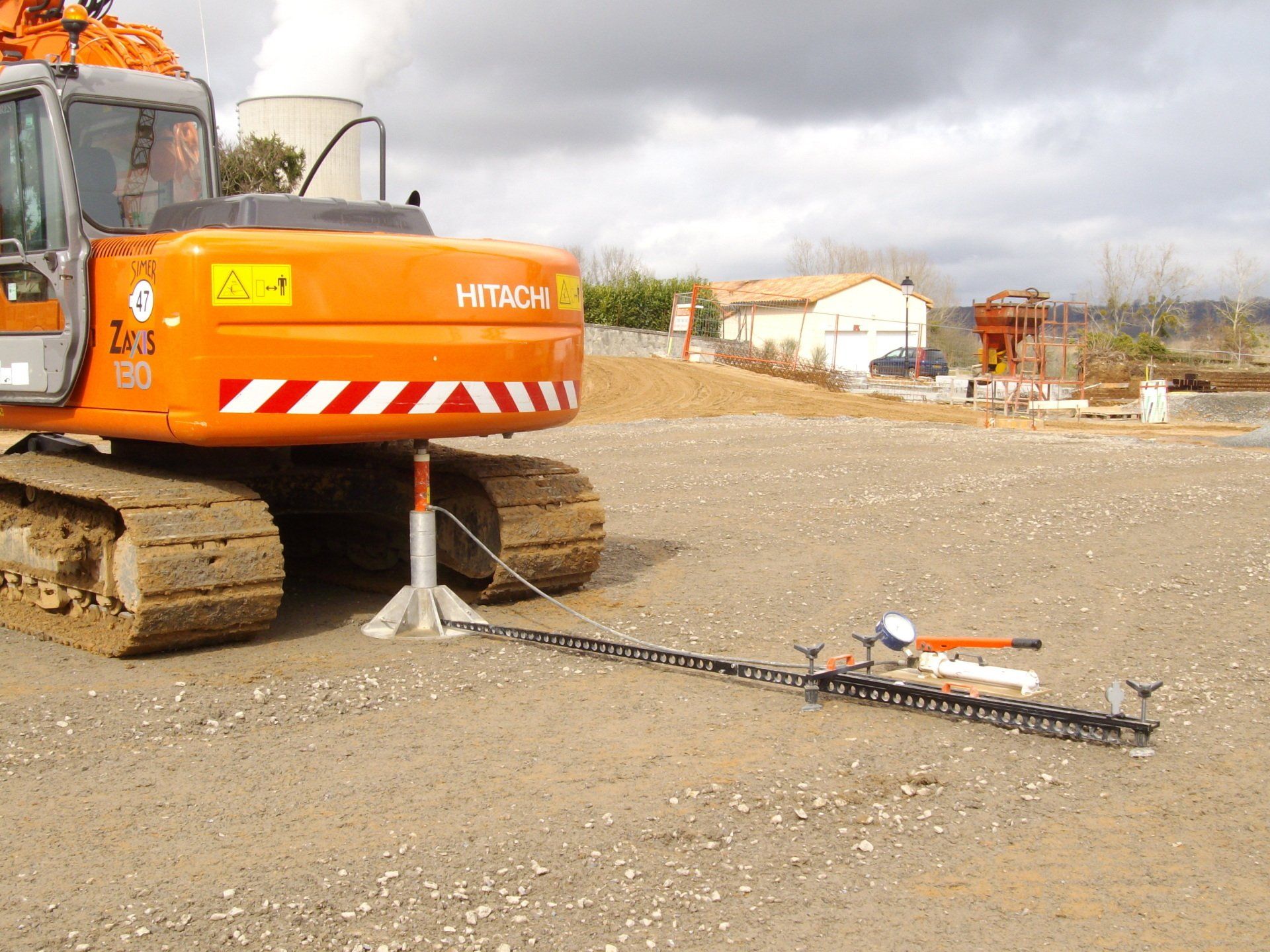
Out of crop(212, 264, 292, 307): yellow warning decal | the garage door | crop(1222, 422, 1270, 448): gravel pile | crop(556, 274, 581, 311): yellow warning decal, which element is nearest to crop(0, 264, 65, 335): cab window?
crop(212, 264, 292, 307): yellow warning decal

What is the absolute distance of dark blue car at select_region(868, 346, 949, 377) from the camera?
4031cm

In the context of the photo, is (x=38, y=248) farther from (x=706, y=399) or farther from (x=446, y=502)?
(x=706, y=399)

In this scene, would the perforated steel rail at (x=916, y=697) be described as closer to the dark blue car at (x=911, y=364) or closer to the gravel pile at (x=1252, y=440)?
the gravel pile at (x=1252, y=440)

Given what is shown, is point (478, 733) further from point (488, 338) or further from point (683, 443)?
point (683, 443)

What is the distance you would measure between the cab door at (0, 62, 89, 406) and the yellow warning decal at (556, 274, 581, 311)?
A: 240 centimetres

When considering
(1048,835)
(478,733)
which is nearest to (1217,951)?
(1048,835)

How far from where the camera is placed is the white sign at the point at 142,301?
234 inches

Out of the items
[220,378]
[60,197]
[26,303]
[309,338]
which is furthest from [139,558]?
[60,197]

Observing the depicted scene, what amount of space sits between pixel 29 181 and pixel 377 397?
7.78ft

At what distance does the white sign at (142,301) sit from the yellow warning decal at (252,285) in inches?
16.8

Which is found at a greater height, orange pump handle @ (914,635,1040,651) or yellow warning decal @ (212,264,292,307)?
yellow warning decal @ (212,264,292,307)

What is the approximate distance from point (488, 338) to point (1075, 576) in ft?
13.3

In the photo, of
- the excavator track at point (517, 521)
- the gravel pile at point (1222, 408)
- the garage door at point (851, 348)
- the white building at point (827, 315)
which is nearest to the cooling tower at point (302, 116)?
the excavator track at point (517, 521)

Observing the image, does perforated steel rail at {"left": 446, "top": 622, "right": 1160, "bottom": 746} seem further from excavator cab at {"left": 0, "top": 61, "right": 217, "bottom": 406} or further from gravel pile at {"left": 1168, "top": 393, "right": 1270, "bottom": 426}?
gravel pile at {"left": 1168, "top": 393, "right": 1270, "bottom": 426}
